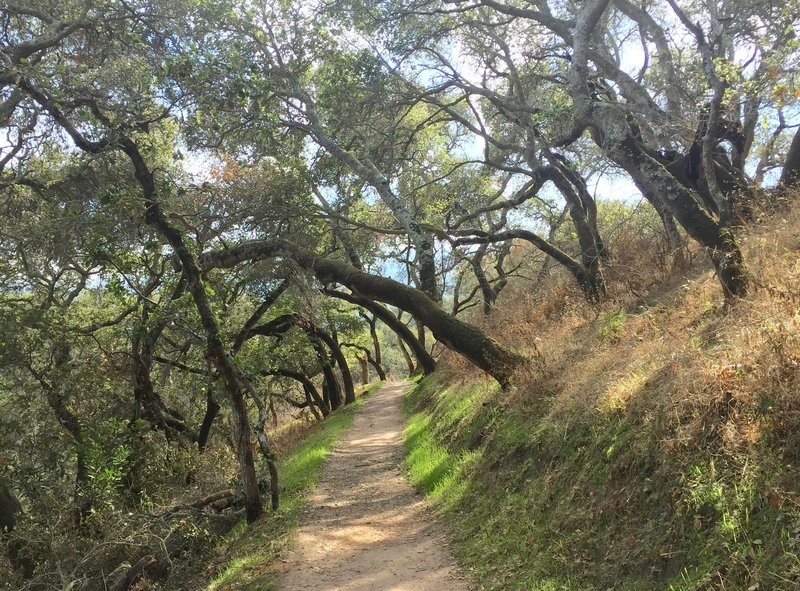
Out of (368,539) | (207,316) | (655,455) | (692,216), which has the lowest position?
(368,539)

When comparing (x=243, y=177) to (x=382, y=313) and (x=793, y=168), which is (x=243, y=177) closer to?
(x=382, y=313)

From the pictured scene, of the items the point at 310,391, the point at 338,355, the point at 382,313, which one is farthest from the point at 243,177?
the point at 310,391

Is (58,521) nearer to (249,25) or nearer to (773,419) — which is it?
(773,419)

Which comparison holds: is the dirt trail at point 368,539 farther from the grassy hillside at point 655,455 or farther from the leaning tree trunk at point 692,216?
the leaning tree trunk at point 692,216

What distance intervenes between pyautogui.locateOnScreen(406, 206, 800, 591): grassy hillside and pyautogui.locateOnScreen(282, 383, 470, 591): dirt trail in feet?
1.25

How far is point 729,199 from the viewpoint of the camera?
948 centimetres

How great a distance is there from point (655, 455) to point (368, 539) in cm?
404

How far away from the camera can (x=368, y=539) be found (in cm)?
684

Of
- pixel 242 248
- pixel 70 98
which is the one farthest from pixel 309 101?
pixel 70 98

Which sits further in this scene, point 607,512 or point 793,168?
point 793,168

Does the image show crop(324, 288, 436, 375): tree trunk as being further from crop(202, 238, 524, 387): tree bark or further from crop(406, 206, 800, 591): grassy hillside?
crop(406, 206, 800, 591): grassy hillside

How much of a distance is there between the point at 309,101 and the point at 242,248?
13.6 ft

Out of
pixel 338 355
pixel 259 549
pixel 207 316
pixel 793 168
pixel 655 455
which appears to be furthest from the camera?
pixel 338 355

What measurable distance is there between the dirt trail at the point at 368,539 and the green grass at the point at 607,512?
1.22ft
